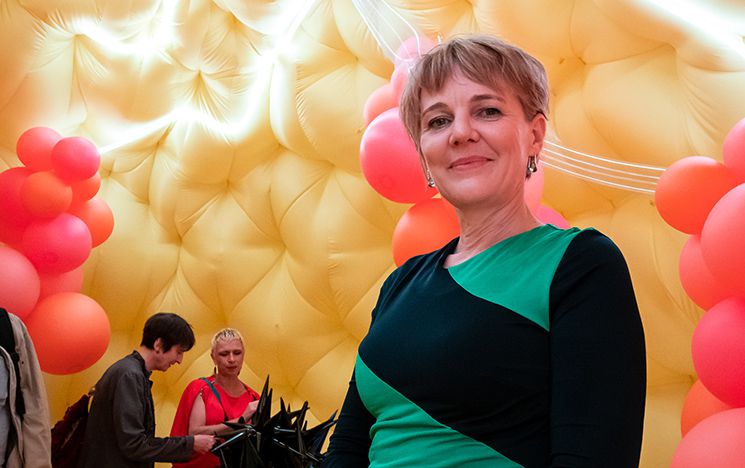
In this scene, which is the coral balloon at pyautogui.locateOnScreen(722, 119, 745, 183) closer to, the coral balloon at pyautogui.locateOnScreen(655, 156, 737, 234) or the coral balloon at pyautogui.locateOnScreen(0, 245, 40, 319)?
the coral balloon at pyautogui.locateOnScreen(655, 156, 737, 234)

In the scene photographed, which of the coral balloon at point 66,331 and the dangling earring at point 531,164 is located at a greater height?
the coral balloon at point 66,331

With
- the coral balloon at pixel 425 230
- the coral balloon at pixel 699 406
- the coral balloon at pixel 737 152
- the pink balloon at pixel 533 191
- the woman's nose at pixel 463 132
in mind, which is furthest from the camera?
the coral balloon at pixel 425 230

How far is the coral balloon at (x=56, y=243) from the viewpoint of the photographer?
10.6ft

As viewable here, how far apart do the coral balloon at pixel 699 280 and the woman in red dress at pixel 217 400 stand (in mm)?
1589

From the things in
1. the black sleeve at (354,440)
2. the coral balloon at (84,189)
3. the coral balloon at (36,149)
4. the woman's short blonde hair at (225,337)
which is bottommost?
the black sleeve at (354,440)

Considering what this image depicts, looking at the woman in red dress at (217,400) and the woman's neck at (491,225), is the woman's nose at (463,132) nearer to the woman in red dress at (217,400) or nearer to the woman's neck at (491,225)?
the woman's neck at (491,225)

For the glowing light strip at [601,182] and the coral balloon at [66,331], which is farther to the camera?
the coral balloon at [66,331]

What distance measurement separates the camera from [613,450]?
2.35ft

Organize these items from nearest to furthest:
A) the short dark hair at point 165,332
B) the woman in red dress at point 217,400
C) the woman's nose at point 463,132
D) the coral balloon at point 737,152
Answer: the woman's nose at point 463,132 → the coral balloon at point 737,152 → the short dark hair at point 165,332 → the woman in red dress at point 217,400

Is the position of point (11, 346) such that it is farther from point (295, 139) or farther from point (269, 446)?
point (295, 139)

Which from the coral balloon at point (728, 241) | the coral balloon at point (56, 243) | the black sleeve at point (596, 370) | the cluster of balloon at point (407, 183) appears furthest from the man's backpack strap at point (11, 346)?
the black sleeve at point (596, 370)

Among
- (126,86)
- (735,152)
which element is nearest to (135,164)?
(126,86)

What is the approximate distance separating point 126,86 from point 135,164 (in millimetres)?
398

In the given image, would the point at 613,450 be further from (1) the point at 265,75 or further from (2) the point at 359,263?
(1) the point at 265,75
